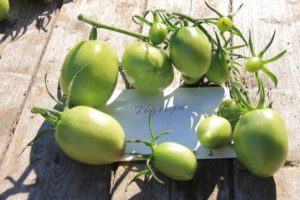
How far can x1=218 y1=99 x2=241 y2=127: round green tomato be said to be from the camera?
2.73ft

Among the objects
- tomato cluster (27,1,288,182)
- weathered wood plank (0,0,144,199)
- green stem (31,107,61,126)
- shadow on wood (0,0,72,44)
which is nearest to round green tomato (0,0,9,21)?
shadow on wood (0,0,72,44)

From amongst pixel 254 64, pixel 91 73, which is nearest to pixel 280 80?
pixel 254 64

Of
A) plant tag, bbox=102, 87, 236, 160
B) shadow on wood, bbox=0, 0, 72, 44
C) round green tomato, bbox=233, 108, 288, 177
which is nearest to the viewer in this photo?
round green tomato, bbox=233, 108, 288, 177

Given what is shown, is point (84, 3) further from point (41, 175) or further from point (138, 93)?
point (41, 175)

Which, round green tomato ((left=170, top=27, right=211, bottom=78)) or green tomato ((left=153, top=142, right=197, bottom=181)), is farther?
round green tomato ((left=170, top=27, right=211, bottom=78))

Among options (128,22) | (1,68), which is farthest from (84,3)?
(1,68)

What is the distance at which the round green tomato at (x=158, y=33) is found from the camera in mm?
901

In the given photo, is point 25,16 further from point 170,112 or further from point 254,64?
point 254,64

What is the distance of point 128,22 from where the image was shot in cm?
112

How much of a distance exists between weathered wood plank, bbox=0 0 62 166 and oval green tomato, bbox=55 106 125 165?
0.15 metres

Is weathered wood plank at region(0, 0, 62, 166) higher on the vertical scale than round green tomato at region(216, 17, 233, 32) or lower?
lower

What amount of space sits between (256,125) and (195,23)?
0.76ft

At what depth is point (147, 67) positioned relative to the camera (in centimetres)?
88

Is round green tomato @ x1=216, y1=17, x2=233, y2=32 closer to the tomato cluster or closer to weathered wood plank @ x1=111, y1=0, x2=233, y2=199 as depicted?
the tomato cluster
